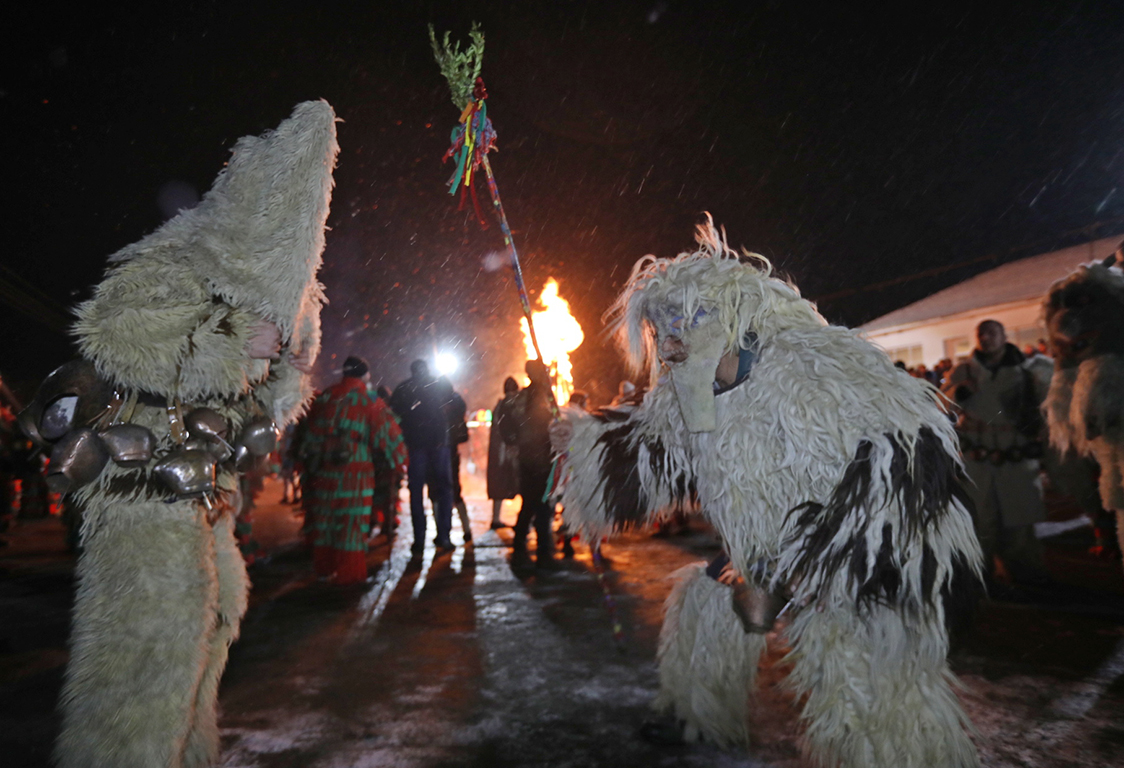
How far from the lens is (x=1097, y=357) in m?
4.16

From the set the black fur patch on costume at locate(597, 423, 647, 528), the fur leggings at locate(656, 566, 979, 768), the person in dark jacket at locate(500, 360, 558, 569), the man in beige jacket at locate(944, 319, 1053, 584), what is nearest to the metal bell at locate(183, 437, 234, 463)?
the black fur patch on costume at locate(597, 423, 647, 528)

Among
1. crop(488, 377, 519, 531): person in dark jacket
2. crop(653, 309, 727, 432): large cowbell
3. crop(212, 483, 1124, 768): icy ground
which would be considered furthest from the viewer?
crop(488, 377, 519, 531): person in dark jacket

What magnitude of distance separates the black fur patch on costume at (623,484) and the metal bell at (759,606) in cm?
52

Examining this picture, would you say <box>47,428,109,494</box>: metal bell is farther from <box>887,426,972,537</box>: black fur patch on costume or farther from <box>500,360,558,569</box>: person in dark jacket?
<box>500,360,558,569</box>: person in dark jacket

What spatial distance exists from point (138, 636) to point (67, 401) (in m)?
0.78

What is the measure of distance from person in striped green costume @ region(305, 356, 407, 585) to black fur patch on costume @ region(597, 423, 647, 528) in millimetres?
3057

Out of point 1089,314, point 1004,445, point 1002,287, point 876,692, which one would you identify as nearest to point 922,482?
point 876,692

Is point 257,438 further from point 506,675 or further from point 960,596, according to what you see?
point 960,596

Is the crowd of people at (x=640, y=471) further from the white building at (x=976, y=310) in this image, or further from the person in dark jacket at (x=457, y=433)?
the white building at (x=976, y=310)

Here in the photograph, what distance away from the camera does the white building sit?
14117 millimetres

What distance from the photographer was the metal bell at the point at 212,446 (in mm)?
2096

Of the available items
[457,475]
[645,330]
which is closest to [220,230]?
[645,330]

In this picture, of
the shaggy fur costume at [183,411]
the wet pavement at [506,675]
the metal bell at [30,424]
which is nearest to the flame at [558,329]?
the wet pavement at [506,675]

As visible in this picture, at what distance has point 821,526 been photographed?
197 cm
